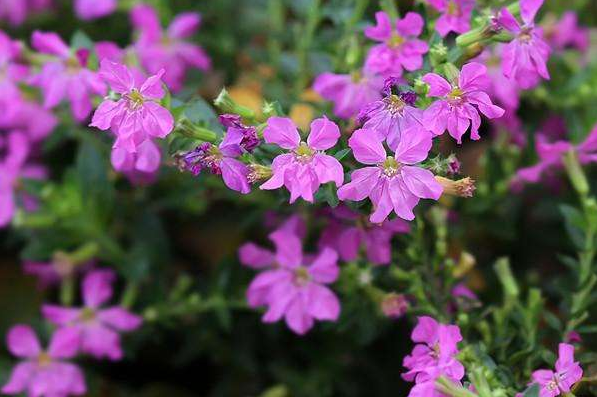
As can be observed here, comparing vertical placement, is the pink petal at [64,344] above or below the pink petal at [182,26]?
below

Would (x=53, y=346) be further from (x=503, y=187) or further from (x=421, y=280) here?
(x=503, y=187)

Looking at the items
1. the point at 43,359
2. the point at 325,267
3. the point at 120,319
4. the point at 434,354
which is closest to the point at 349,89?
the point at 325,267

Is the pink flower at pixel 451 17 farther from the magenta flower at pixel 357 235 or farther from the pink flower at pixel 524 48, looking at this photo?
the magenta flower at pixel 357 235

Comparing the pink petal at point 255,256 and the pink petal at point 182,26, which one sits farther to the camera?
the pink petal at point 182,26

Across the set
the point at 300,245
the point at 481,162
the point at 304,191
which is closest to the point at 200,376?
the point at 300,245

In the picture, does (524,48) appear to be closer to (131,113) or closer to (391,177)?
(391,177)

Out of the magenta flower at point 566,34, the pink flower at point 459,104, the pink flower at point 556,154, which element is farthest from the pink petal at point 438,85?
the magenta flower at point 566,34
